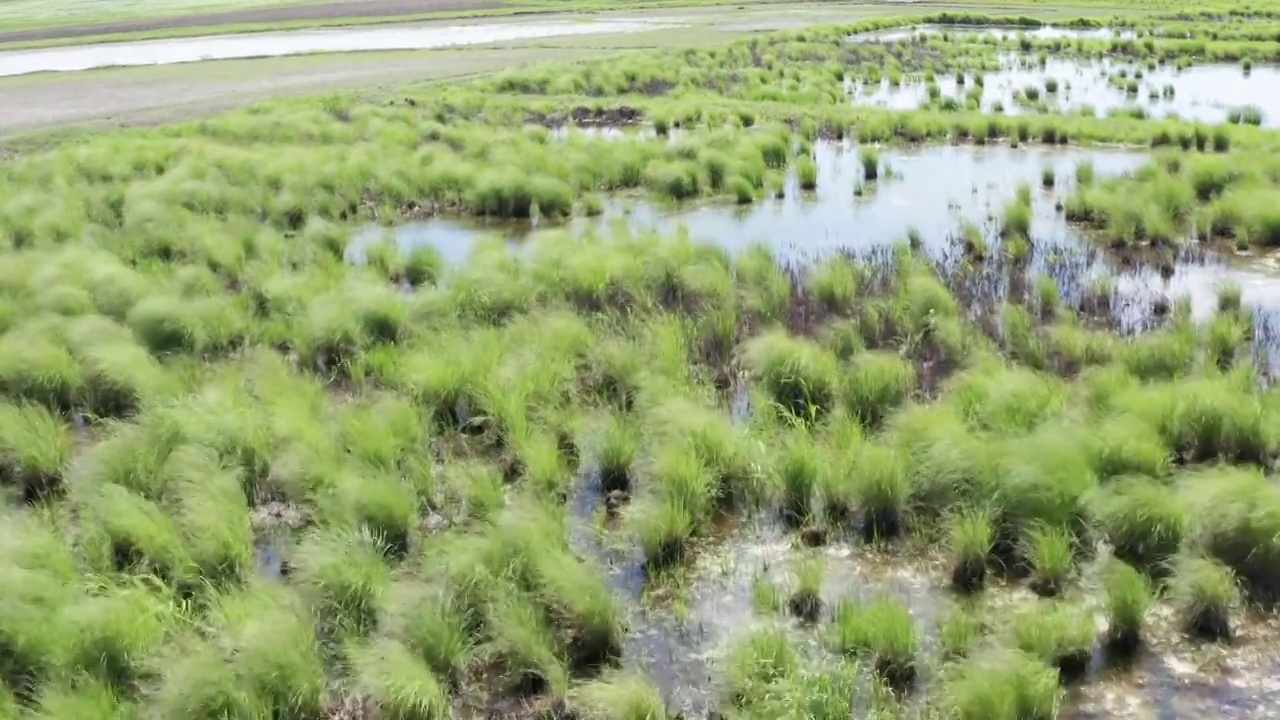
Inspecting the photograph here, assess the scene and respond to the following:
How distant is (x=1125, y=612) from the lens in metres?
6.06

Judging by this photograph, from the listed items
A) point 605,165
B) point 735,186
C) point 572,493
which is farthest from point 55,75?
point 572,493

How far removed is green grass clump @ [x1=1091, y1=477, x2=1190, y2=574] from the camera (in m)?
6.68

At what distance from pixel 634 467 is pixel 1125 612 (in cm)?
380

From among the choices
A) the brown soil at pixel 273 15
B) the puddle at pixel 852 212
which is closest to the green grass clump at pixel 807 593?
the puddle at pixel 852 212

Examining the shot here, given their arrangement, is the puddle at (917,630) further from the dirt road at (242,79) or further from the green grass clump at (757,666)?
the dirt road at (242,79)

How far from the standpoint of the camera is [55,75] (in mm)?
38406

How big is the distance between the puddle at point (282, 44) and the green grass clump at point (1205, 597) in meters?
43.8

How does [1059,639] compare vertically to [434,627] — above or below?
below

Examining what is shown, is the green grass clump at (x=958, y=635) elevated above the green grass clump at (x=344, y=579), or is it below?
below

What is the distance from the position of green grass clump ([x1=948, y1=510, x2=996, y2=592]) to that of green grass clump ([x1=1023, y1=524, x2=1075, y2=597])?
0.31m

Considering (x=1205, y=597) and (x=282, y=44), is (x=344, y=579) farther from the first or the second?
(x=282, y=44)

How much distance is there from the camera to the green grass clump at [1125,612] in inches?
238

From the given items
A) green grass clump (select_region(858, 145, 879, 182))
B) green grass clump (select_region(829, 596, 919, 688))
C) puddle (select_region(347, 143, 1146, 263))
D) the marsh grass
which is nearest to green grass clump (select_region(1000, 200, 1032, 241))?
puddle (select_region(347, 143, 1146, 263))

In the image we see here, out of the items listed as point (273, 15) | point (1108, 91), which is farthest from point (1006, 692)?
point (273, 15)
